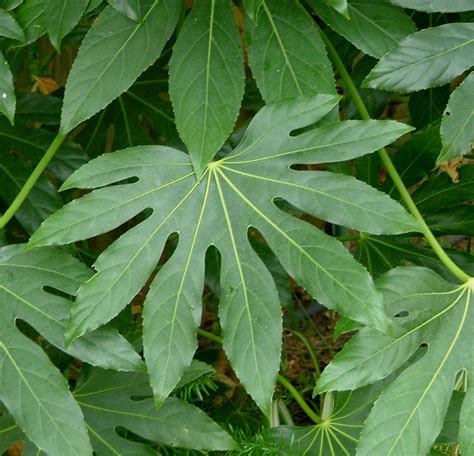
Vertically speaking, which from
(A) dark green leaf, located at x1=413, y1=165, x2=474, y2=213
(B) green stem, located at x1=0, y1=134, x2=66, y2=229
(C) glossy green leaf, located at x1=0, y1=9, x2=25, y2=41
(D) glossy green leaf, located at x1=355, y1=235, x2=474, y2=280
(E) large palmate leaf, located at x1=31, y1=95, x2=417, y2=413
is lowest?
(D) glossy green leaf, located at x1=355, y1=235, x2=474, y2=280

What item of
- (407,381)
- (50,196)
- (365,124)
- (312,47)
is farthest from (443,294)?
(50,196)

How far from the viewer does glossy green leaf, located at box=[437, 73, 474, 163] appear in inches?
37.4

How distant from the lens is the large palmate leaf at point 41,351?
0.93 meters

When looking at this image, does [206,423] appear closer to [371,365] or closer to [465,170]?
[371,365]

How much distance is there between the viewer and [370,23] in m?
1.05

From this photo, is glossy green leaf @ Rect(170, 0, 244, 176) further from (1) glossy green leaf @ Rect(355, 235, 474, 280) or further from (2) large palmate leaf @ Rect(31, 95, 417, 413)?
(1) glossy green leaf @ Rect(355, 235, 474, 280)

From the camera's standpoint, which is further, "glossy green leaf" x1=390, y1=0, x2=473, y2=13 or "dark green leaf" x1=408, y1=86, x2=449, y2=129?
"dark green leaf" x1=408, y1=86, x2=449, y2=129

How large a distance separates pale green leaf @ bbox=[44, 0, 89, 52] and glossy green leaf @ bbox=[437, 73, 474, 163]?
49 centimetres

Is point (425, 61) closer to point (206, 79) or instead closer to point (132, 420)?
point (206, 79)

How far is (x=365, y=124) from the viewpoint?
0.96 m

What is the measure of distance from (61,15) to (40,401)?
50 centimetres

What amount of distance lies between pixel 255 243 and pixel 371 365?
19.1 inches

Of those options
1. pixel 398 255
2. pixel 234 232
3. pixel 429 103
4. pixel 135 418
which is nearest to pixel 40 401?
pixel 135 418

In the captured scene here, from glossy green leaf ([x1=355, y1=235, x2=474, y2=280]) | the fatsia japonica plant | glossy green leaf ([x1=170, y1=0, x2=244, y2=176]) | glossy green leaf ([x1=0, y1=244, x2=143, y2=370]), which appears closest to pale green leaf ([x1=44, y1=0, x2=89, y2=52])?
the fatsia japonica plant
